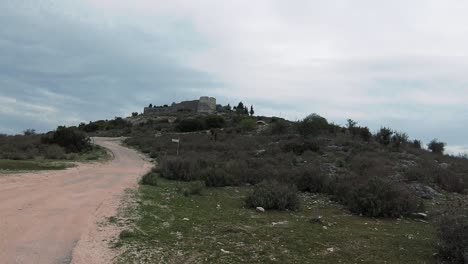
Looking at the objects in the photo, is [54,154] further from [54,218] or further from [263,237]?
[263,237]

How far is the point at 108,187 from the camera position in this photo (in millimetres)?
18047

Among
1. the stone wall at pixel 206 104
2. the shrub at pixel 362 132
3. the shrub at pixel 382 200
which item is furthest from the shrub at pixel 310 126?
the stone wall at pixel 206 104

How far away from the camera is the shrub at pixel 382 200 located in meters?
12.7

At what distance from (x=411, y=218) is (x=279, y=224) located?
14.6 ft

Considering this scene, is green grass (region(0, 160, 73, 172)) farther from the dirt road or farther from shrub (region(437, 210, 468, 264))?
shrub (region(437, 210, 468, 264))

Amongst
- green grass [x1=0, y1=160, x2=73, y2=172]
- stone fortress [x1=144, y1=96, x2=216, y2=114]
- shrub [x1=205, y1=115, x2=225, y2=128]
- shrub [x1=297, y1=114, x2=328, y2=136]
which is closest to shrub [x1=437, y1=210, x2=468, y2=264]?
green grass [x1=0, y1=160, x2=73, y2=172]

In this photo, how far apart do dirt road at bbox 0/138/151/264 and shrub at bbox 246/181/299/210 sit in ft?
14.0

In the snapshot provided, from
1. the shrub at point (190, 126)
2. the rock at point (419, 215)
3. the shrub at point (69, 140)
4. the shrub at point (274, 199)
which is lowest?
the rock at point (419, 215)

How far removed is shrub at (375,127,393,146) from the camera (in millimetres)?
39634

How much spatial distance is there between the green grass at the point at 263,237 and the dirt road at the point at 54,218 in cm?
69

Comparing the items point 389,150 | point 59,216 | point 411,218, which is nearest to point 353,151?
point 389,150

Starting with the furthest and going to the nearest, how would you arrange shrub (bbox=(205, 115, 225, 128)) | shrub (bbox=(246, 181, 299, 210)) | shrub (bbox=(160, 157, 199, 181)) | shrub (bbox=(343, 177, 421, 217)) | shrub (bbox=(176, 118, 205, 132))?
1. shrub (bbox=(205, 115, 225, 128))
2. shrub (bbox=(176, 118, 205, 132))
3. shrub (bbox=(160, 157, 199, 181))
4. shrub (bbox=(246, 181, 299, 210))
5. shrub (bbox=(343, 177, 421, 217))

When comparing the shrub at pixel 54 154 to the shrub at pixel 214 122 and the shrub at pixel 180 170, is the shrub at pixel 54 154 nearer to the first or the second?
the shrub at pixel 180 170

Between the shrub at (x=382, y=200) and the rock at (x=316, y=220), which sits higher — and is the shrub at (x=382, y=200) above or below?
above
